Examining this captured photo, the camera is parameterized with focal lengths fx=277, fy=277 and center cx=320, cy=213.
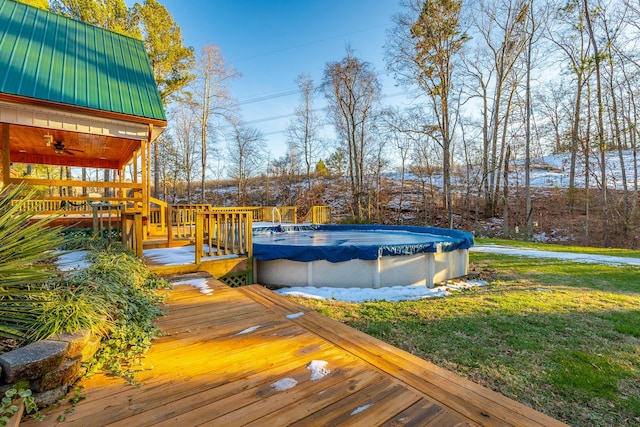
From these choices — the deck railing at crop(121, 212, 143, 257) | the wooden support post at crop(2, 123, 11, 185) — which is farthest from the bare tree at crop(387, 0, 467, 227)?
the wooden support post at crop(2, 123, 11, 185)

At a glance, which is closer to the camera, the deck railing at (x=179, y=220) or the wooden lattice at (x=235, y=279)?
the wooden lattice at (x=235, y=279)

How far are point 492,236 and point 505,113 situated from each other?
668 centimetres

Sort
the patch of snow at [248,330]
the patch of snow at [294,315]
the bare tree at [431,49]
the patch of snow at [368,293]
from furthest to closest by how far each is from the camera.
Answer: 1. the bare tree at [431,49]
2. the patch of snow at [368,293]
3. the patch of snow at [294,315]
4. the patch of snow at [248,330]

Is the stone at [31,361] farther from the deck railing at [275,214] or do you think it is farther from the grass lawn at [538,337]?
the deck railing at [275,214]

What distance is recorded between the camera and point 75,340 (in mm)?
1521

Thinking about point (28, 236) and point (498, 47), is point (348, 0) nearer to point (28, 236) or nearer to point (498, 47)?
point (498, 47)

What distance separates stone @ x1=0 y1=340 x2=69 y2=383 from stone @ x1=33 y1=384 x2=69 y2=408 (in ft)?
0.36

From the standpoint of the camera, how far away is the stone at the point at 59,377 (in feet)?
4.31

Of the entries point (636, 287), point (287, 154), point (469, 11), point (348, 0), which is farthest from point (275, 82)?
point (636, 287)

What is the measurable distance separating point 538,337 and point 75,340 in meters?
3.98

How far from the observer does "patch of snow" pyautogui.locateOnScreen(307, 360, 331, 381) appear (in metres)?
1.65

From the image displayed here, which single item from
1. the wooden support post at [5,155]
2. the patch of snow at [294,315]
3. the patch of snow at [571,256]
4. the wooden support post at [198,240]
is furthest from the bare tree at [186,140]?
the patch of snow at [294,315]

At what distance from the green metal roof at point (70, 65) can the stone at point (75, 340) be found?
4.33m

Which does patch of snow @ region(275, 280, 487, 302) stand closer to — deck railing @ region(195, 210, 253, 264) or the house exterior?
deck railing @ region(195, 210, 253, 264)
